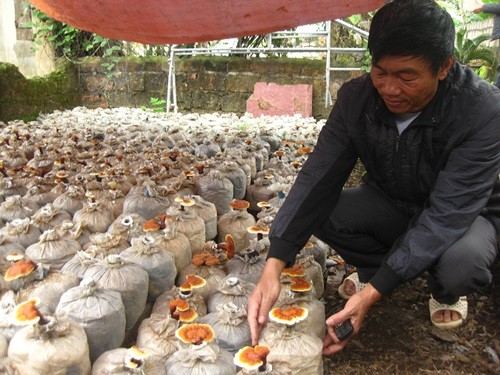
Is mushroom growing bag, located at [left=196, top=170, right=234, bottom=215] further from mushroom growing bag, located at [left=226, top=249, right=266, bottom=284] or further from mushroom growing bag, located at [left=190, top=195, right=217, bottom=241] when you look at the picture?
mushroom growing bag, located at [left=226, top=249, right=266, bottom=284]

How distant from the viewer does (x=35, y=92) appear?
8328 millimetres

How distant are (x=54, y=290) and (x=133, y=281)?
1.10ft

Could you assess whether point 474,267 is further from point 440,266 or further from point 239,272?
point 239,272

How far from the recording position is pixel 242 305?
2164 millimetres

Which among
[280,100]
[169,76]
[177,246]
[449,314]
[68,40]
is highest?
[68,40]

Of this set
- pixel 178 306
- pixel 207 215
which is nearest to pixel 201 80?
pixel 207 215

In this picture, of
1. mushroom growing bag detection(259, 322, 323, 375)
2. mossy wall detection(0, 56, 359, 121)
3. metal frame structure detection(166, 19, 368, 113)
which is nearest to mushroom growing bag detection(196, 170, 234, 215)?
mushroom growing bag detection(259, 322, 323, 375)

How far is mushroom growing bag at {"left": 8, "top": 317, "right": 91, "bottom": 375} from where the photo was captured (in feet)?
5.48

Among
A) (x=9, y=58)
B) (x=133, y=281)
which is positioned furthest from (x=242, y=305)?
(x=9, y=58)

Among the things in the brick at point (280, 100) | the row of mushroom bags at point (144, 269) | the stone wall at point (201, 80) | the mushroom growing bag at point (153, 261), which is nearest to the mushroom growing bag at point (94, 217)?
the row of mushroom bags at point (144, 269)

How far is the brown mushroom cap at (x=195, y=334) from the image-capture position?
1.70m

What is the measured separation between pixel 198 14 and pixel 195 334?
213 cm

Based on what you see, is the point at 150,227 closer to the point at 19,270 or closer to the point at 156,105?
the point at 19,270

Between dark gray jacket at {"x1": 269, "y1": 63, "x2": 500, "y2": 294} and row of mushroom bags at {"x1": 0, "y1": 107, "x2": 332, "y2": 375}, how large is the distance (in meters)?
0.34
